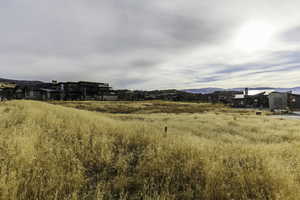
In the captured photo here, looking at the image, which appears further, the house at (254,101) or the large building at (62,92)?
the large building at (62,92)

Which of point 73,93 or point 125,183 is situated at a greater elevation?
point 73,93

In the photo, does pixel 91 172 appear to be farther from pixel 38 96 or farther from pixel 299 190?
pixel 38 96

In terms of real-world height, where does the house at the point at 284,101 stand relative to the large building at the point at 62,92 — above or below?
below

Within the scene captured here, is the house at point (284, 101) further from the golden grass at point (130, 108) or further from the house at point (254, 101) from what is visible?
the golden grass at point (130, 108)

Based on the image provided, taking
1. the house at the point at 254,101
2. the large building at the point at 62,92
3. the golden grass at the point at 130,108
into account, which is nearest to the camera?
the golden grass at the point at 130,108

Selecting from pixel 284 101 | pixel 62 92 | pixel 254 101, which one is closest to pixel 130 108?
pixel 62 92

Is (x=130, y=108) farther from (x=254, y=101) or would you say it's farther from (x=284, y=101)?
(x=254, y=101)

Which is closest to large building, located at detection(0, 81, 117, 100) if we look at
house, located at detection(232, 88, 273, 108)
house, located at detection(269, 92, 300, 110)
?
house, located at detection(232, 88, 273, 108)

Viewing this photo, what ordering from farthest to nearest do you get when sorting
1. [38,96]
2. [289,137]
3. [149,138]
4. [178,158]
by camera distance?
[38,96], [289,137], [149,138], [178,158]

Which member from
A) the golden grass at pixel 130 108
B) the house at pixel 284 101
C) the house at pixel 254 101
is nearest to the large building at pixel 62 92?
the golden grass at pixel 130 108

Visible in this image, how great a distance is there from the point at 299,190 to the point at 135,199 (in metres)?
2.75

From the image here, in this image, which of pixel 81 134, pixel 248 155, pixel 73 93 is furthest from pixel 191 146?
pixel 73 93

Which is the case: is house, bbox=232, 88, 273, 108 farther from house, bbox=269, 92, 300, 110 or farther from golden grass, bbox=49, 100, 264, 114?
golden grass, bbox=49, 100, 264, 114

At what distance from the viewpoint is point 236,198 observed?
2.49 m
